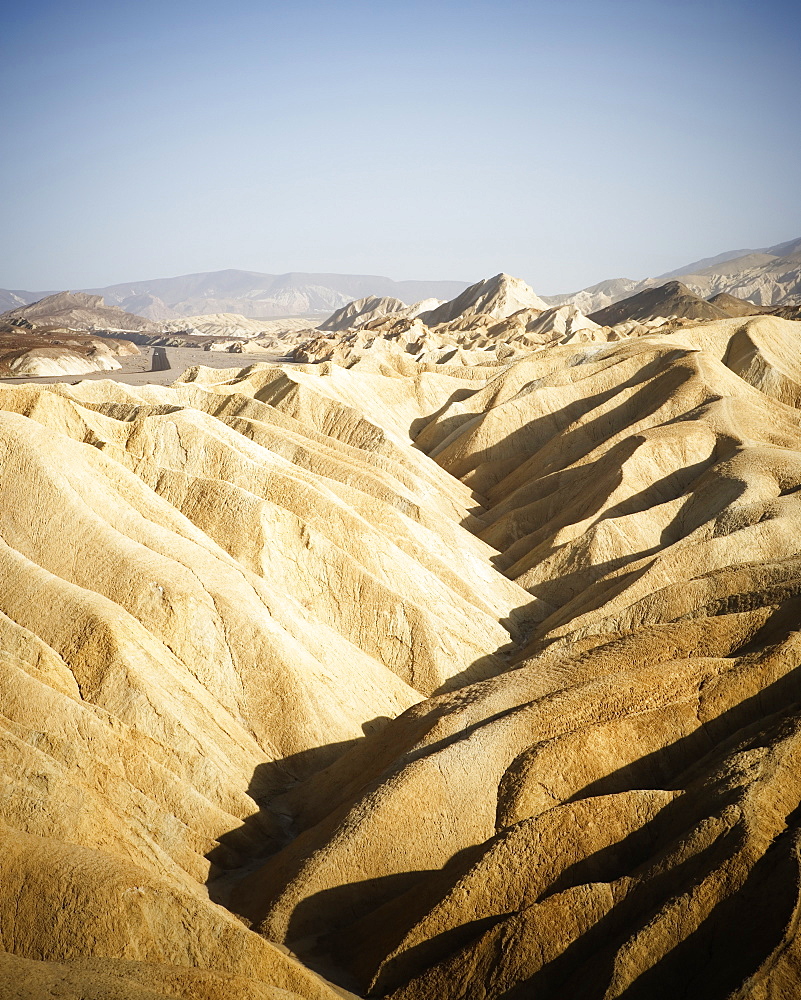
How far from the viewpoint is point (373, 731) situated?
A: 19.2m

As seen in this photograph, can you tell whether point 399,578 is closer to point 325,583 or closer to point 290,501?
point 325,583

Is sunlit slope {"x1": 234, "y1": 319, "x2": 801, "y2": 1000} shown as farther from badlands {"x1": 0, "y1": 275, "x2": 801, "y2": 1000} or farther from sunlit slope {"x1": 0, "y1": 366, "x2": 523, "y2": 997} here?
sunlit slope {"x1": 0, "y1": 366, "x2": 523, "y2": 997}

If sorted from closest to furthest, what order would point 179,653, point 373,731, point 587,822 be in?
1. point 587,822
2. point 179,653
3. point 373,731

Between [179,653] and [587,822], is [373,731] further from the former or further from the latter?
[587,822]

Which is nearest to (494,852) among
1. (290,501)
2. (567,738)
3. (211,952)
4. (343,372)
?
(567,738)

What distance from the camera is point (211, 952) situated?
10.2 m

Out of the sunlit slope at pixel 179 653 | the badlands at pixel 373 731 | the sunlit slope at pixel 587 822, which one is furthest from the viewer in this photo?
the sunlit slope at pixel 179 653

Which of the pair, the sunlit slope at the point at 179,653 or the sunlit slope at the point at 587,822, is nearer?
the sunlit slope at the point at 587,822

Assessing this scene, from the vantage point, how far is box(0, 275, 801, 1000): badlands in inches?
398

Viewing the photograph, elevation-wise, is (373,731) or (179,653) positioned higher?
(179,653)

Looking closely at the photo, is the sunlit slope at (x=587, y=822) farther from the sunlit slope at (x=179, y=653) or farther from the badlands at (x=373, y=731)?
the sunlit slope at (x=179, y=653)

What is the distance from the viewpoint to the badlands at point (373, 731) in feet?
33.1

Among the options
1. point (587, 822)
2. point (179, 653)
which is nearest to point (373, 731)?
point (179, 653)

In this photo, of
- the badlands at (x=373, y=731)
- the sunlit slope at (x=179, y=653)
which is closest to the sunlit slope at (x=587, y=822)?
the badlands at (x=373, y=731)
